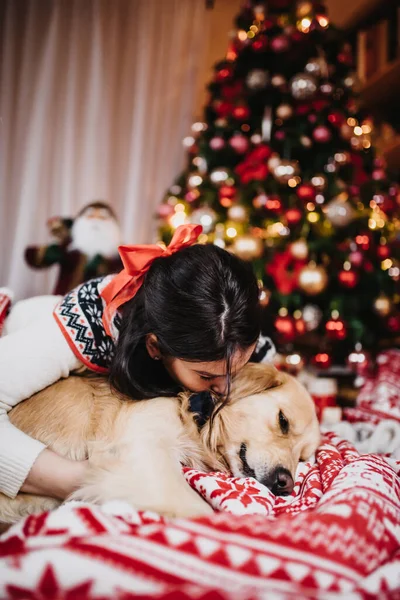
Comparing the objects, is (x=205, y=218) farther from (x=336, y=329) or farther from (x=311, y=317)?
(x=336, y=329)

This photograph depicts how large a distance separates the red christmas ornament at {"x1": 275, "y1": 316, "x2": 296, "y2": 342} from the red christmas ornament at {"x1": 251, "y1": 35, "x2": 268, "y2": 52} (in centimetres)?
166

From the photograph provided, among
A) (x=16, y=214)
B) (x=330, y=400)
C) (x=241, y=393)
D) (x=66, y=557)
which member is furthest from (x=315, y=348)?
Result: (x=66, y=557)

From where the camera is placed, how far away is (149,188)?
3236mm

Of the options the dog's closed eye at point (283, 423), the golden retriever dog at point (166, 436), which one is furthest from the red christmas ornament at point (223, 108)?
the dog's closed eye at point (283, 423)

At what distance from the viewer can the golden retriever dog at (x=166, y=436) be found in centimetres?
89

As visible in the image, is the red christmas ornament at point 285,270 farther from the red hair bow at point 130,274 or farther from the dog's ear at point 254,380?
the red hair bow at point 130,274

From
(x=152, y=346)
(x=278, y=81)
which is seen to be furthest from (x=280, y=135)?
(x=152, y=346)

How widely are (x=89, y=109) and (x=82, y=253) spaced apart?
116cm

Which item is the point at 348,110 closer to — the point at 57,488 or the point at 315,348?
the point at 315,348

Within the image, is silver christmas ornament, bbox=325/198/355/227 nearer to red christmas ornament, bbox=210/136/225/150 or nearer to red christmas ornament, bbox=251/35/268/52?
red christmas ornament, bbox=210/136/225/150

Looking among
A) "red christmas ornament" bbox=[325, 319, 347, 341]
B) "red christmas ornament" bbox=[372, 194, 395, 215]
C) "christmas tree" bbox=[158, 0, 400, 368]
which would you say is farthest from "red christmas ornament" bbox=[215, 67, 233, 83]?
"red christmas ornament" bbox=[325, 319, 347, 341]

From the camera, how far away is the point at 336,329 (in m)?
2.36

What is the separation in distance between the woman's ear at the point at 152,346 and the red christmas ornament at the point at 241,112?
2033 mm

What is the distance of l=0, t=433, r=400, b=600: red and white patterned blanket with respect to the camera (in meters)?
0.58
